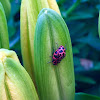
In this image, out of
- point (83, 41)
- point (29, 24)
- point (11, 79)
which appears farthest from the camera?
point (83, 41)

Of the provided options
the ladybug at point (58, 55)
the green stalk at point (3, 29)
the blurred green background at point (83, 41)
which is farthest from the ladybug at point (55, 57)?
the blurred green background at point (83, 41)

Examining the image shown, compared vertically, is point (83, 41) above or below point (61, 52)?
below

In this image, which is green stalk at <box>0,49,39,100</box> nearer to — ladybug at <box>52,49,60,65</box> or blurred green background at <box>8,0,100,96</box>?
ladybug at <box>52,49,60,65</box>

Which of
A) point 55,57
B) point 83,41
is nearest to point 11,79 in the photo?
point 55,57

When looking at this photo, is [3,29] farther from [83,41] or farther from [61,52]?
[83,41]

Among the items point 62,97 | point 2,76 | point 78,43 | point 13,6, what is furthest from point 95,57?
point 2,76

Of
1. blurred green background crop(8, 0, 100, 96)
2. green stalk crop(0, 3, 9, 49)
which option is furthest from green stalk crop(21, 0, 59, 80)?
blurred green background crop(8, 0, 100, 96)

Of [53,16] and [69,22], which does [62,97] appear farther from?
[69,22]
